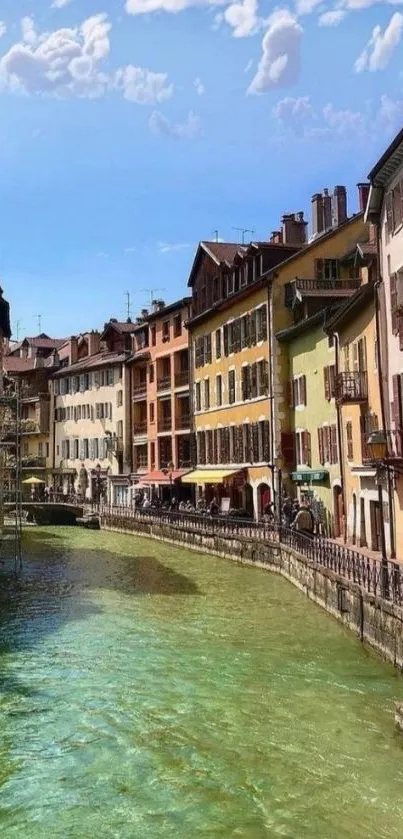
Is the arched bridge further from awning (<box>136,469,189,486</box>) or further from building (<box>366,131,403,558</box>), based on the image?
building (<box>366,131,403,558</box>)

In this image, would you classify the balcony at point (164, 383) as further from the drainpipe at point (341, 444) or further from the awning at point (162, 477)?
the drainpipe at point (341, 444)

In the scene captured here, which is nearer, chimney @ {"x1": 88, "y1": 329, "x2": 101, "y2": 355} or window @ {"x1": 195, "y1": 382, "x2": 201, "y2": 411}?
window @ {"x1": 195, "y1": 382, "x2": 201, "y2": 411}

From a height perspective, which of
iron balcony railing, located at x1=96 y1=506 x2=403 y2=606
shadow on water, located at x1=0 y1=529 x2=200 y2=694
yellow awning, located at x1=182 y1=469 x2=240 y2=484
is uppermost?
yellow awning, located at x1=182 y1=469 x2=240 y2=484

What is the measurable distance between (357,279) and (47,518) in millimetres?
34981

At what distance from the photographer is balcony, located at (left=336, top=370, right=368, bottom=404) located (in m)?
29.4

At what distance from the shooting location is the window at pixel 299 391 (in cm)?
3959

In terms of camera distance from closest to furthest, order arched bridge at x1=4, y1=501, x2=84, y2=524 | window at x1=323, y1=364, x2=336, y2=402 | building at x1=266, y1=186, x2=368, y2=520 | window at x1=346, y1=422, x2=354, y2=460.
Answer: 1. window at x1=346, y1=422, x2=354, y2=460
2. window at x1=323, y1=364, x2=336, y2=402
3. building at x1=266, y1=186, x2=368, y2=520
4. arched bridge at x1=4, y1=501, x2=84, y2=524

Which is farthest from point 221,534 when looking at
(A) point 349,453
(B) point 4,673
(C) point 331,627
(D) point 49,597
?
(B) point 4,673

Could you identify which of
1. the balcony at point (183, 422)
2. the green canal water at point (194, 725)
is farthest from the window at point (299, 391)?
the balcony at point (183, 422)

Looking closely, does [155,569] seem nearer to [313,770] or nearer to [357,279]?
[357,279]

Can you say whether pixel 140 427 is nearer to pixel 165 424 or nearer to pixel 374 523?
pixel 165 424

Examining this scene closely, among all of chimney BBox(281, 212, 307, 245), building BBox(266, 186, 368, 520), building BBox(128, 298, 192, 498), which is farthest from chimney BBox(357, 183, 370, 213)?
building BBox(128, 298, 192, 498)

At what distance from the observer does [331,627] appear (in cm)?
2236

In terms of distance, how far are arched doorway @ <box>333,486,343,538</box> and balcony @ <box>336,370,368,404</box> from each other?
225 inches
